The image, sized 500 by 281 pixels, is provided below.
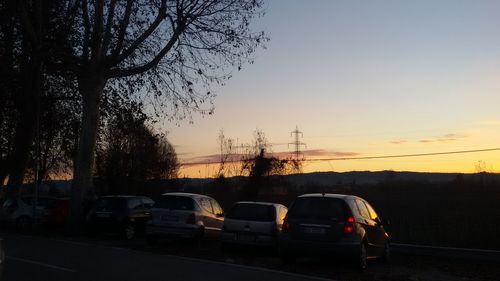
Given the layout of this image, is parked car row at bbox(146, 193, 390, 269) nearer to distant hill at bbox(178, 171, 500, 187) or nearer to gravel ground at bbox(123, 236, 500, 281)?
gravel ground at bbox(123, 236, 500, 281)

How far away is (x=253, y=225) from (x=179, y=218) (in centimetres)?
284

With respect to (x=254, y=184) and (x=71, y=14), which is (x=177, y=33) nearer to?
(x=71, y=14)

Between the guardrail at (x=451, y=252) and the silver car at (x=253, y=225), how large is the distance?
351cm

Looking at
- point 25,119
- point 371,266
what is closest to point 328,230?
point 371,266

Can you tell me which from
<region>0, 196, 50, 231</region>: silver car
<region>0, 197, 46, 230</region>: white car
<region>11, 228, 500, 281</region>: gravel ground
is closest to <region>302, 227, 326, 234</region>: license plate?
<region>11, 228, 500, 281</region>: gravel ground

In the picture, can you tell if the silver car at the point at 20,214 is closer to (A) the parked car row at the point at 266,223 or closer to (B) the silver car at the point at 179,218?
(A) the parked car row at the point at 266,223

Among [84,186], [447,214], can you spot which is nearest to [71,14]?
[84,186]

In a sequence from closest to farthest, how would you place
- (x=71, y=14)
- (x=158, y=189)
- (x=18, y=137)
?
(x=71, y=14), (x=18, y=137), (x=158, y=189)

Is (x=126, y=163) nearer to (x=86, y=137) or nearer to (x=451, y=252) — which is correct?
(x=86, y=137)

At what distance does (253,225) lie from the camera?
1636 centimetres

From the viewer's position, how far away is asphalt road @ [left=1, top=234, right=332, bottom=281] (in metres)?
11.5

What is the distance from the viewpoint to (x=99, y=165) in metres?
44.2

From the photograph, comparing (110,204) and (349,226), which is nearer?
(349,226)

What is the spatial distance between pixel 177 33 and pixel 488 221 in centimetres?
1341
